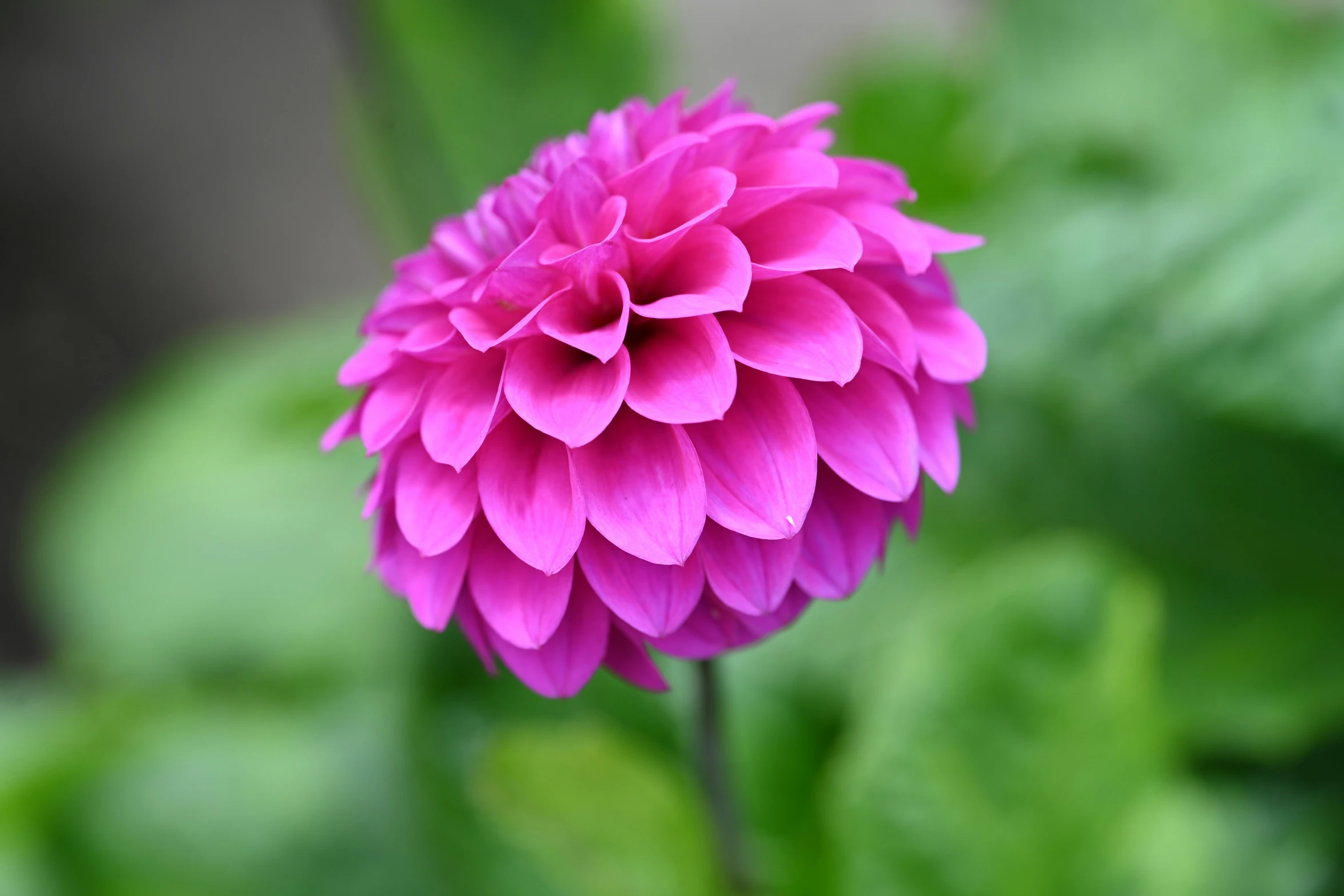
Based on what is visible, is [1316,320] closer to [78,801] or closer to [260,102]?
[78,801]

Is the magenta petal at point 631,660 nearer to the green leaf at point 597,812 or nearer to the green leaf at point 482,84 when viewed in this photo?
the green leaf at point 597,812

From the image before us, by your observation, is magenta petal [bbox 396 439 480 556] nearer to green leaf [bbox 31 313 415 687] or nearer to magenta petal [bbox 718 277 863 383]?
magenta petal [bbox 718 277 863 383]

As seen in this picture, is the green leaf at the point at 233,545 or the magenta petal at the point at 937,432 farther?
the green leaf at the point at 233,545

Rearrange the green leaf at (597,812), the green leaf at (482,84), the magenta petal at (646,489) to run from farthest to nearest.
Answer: the green leaf at (482,84)
the green leaf at (597,812)
the magenta petal at (646,489)

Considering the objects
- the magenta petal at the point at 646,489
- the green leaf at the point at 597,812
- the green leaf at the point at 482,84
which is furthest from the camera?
the green leaf at the point at 482,84

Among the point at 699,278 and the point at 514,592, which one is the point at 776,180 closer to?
the point at 699,278

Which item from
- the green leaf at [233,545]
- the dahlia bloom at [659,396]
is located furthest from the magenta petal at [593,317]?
the green leaf at [233,545]

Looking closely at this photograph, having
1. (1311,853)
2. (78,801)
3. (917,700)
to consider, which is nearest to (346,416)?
(917,700)

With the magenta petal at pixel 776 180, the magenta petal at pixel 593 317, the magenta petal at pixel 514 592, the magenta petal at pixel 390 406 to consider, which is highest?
the magenta petal at pixel 776 180
